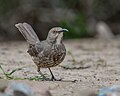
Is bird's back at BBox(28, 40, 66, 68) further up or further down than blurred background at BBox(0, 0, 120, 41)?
further up

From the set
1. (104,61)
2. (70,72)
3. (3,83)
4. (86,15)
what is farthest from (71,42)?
(3,83)

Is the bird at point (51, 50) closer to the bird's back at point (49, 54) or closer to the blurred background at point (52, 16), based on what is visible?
the bird's back at point (49, 54)

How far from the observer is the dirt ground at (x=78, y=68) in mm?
5243

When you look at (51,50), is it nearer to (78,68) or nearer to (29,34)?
(29,34)

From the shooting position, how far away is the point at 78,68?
7.34 meters

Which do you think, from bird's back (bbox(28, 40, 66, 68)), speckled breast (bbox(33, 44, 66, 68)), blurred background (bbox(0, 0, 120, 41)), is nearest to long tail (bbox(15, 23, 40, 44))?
bird's back (bbox(28, 40, 66, 68))

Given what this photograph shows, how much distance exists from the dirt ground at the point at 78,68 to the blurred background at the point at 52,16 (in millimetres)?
2028

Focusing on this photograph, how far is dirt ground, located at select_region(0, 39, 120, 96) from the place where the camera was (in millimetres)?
5243

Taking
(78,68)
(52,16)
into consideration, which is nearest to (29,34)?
(78,68)

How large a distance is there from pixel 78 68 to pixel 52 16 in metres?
6.75

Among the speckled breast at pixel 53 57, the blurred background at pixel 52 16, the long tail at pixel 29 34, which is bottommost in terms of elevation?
the blurred background at pixel 52 16

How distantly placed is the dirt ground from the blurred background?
2.03m

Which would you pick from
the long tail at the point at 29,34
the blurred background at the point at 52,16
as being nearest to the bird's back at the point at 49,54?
the long tail at the point at 29,34

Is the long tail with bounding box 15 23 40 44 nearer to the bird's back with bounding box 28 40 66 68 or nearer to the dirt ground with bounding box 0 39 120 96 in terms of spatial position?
the bird's back with bounding box 28 40 66 68
